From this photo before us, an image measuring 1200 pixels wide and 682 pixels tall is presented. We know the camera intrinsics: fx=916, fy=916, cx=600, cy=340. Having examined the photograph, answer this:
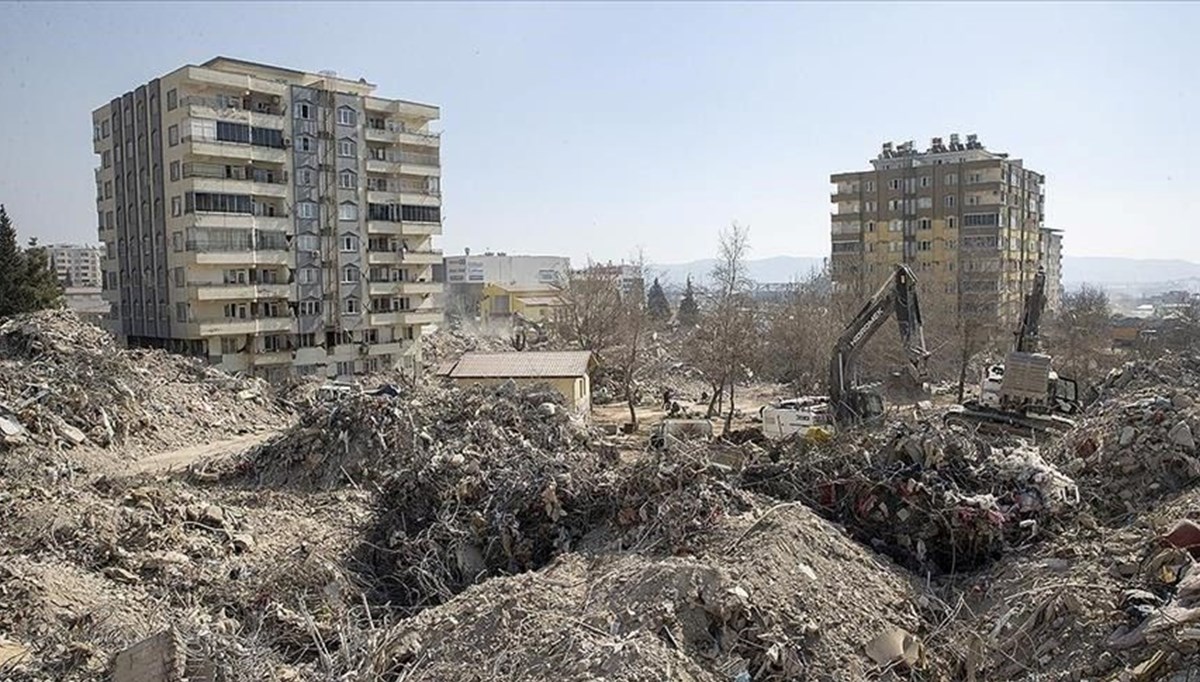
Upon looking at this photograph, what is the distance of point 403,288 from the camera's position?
39750 mm

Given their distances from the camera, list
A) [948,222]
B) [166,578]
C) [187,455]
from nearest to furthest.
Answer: [166,578]
[187,455]
[948,222]

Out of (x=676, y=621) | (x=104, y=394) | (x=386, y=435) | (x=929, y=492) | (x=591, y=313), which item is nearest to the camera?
(x=676, y=621)

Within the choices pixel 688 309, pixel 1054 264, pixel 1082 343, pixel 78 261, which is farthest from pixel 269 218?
pixel 78 261

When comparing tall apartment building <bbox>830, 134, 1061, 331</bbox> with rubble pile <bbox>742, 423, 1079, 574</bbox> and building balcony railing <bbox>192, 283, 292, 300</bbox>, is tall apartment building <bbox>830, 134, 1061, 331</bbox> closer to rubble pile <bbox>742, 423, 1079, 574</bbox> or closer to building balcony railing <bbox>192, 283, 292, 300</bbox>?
building balcony railing <bbox>192, 283, 292, 300</bbox>

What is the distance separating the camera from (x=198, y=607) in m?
9.44

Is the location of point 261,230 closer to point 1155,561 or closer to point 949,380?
point 949,380

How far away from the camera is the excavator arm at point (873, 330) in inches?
648

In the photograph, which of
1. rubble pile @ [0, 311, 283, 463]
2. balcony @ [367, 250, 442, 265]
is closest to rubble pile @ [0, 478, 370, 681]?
rubble pile @ [0, 311, 283, 463]

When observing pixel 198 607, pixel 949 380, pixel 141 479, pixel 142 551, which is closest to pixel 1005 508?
pixel 198 607

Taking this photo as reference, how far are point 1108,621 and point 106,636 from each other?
826cm

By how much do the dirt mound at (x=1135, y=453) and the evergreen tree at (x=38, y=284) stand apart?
107 ft

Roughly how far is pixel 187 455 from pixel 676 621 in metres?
15.8

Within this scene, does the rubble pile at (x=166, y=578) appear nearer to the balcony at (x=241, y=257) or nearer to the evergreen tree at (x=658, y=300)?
the balcony at (x=241, y=257)

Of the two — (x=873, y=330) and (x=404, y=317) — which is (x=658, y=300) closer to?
(x=404, y=317)
